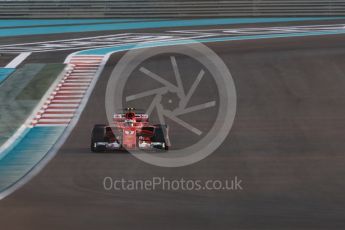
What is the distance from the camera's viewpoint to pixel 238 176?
15.0m

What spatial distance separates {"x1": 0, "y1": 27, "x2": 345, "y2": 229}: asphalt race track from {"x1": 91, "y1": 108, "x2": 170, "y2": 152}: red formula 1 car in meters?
0.23

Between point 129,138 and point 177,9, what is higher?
point 177,9

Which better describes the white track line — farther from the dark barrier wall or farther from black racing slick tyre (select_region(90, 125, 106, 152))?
black racing slick tyre (select_region(90, 125, 106, 152))

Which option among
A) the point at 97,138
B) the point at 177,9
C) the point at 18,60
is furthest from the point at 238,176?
the point at 177,9

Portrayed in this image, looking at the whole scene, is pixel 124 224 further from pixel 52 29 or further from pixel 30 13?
pixel 30 13

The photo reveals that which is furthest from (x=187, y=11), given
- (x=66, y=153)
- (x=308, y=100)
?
(x=66, y=153)

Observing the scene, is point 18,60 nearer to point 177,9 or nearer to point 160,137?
point 177,9

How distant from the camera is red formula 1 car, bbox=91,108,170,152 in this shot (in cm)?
1711

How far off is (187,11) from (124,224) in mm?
31376

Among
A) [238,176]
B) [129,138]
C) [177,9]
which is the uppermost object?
[177,9]

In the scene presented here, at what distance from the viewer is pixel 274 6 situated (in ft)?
139

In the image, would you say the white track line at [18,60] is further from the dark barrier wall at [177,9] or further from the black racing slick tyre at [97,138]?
the black racing slick tyre at [97,138]

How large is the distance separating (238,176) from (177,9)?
28.0 m

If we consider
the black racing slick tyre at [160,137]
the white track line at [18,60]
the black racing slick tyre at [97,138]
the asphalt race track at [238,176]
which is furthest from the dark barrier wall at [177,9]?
the black racing slick tyre at [97,138]
